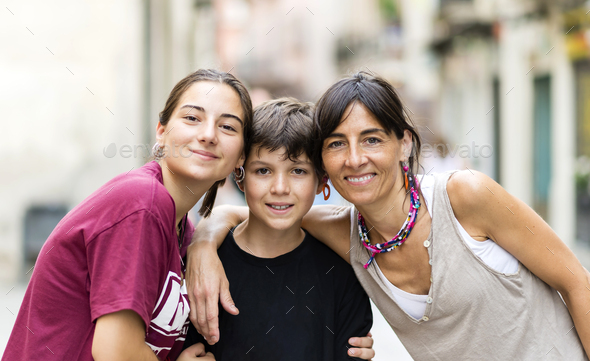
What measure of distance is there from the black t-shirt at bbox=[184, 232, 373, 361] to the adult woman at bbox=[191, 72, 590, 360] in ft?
0.58

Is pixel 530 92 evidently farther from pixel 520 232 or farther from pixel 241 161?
pixel 241 161

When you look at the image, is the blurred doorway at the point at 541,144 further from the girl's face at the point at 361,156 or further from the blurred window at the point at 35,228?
the girl's face at the point at 361,156

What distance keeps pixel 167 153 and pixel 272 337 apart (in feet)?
2.98

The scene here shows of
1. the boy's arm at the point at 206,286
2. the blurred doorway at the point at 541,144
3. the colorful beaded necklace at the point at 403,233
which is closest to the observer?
the boy's arm at the point at 206,286

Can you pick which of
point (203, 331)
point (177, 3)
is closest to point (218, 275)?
point (203, 331)

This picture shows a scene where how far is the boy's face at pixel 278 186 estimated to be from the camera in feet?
7.47

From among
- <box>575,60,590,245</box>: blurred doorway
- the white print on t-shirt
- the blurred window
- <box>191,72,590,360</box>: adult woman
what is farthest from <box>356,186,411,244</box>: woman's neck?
<box>575,60,590,245</box>: blurred doorway

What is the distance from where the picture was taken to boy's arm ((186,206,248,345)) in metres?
2.04

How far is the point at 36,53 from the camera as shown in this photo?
269 inches

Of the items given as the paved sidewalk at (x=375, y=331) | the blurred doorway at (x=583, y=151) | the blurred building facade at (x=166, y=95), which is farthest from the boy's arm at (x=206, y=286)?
the blurred doorway at (x=583, y=151)

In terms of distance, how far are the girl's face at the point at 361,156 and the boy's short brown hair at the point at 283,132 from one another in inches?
6.0

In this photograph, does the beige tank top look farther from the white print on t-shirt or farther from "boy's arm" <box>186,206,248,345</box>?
the white print on t-shirt

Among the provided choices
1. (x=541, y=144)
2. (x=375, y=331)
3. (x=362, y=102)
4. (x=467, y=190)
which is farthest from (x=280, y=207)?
(x=541, y=144)

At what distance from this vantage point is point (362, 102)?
2164 mm
